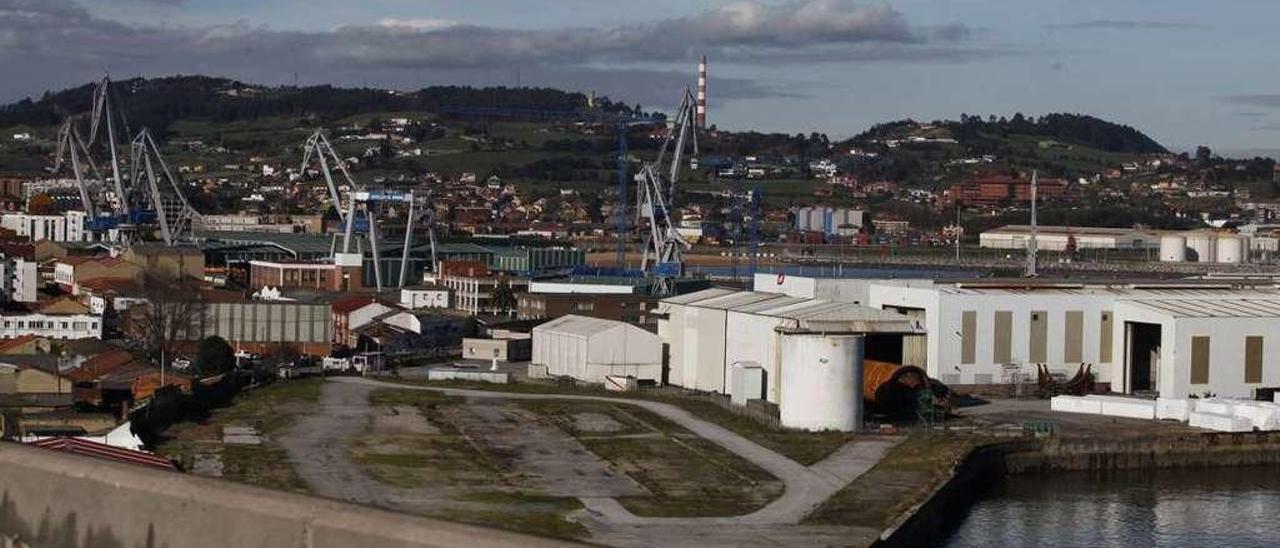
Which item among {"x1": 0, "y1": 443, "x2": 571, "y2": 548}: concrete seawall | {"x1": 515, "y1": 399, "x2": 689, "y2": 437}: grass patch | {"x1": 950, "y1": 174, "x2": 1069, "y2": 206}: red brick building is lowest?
{"x1": 515, "y1": 399, "x2": 689, "y2": 437}: grass patch

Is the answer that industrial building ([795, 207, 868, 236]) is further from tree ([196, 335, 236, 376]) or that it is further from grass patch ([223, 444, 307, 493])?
grass patch ([223, 444, 307, 493])

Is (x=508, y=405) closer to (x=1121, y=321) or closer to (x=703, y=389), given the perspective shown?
(x=703, y=389)

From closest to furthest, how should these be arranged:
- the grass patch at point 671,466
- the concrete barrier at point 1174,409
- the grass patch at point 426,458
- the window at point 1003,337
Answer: the grass patch at point 671,466
the grass patch at point 426,458
the concrete barrier at point 1174,409
the window at point 1003,337

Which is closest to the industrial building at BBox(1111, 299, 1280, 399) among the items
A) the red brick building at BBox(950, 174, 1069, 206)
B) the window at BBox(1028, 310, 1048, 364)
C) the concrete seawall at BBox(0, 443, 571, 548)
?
the window at BBox(1028, 310, 1048, 364)

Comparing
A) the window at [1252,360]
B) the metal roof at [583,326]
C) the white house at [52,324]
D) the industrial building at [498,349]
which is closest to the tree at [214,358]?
the industrial building at [498,349]

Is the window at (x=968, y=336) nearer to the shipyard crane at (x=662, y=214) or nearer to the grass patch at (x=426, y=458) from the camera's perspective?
the grass patch at (x=426, y=458)

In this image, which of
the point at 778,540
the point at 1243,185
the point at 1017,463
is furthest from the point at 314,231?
the point at 1243,185

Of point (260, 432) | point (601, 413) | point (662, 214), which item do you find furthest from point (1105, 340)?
point (662, 214)

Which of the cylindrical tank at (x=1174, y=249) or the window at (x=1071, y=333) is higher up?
the cylindrical tank at (x=1174, y=249)
